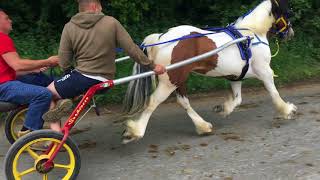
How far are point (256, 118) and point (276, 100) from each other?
562 millimetres

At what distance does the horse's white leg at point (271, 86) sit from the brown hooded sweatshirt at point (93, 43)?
1.87 meters

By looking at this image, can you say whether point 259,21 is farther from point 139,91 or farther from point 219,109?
point 139,91

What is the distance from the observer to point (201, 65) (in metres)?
5.84

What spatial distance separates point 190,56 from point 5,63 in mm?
2024

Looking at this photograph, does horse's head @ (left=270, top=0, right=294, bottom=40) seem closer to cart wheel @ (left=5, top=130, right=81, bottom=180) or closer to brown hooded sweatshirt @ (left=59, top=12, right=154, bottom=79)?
brown hooded sweatshirt @ (left=59, top=12, right=154, bottom=79)

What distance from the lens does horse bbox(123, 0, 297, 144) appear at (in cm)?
563

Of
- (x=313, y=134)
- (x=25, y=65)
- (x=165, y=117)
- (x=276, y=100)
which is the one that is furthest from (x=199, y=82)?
(x=25, y=65)

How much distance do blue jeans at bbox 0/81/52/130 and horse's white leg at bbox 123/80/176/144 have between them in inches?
44.9

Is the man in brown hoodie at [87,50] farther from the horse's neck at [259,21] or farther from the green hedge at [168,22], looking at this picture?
the green hedge at [168,22]

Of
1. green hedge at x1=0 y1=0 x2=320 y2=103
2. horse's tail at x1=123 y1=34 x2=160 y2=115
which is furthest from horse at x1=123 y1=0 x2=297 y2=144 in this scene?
green hedge at x1=0 y1=0 x2=320 y2=103

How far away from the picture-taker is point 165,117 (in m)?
6.87

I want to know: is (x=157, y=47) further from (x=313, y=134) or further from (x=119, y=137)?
(x=313, y=134)

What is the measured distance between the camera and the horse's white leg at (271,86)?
6.10m

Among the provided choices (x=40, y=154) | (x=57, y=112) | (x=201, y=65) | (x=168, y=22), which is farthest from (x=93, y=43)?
(x=168, y=22)
